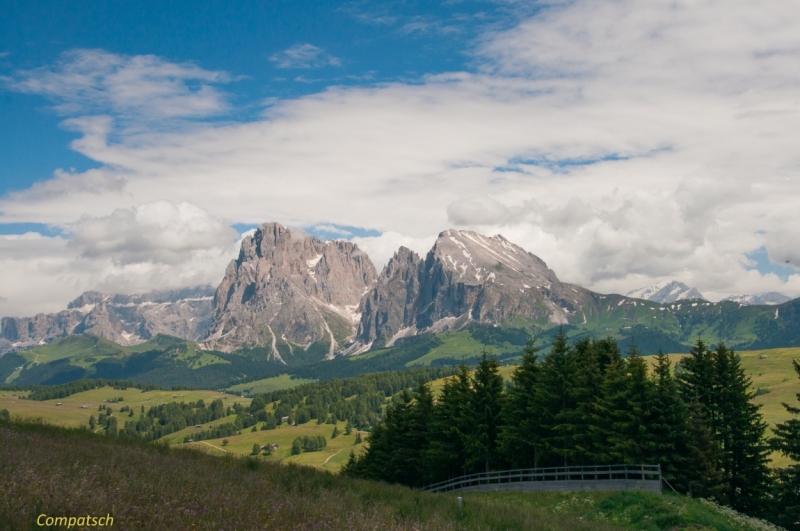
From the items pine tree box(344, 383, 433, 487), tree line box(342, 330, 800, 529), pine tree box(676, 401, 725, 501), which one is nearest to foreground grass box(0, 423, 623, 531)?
tree line box(342, 330, 800, 529)

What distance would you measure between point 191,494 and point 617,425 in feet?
100.0

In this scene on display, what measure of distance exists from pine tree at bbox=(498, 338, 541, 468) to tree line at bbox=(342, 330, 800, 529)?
0.26 feet

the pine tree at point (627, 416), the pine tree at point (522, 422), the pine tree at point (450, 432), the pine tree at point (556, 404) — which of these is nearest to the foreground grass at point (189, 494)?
the pine tree at point (627, 416)

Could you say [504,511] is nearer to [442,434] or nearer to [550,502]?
[550,502]

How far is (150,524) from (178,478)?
12.7ft

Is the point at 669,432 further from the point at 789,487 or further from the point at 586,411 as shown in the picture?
the point at 789,487

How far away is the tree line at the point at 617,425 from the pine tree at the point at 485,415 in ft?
0.30

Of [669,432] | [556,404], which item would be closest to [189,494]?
[669,432]

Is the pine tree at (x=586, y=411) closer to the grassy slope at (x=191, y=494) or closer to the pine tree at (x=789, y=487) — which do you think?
the pine tree at (x=789, y=487)

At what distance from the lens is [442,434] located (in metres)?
50.9

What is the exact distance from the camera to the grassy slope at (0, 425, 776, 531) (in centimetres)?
1029

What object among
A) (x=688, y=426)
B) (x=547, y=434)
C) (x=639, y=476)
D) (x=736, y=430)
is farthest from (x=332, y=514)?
(x=736, y=430)

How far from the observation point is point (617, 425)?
118 ft

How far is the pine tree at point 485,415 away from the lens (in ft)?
152
